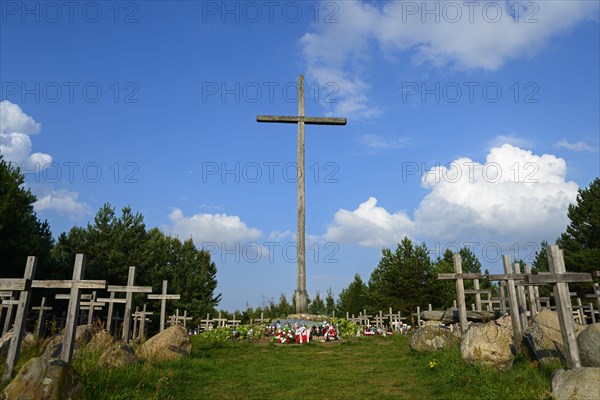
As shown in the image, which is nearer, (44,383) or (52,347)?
(44,383)

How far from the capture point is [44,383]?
7863mm

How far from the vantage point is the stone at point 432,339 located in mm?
14711

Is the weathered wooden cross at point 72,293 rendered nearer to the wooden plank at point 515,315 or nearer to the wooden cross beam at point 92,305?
the wooden cross beam at point 92,305

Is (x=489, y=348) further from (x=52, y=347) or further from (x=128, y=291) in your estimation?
(x=128, y=291)

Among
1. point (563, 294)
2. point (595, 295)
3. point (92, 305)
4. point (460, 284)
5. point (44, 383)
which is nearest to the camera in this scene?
point (44, 383)

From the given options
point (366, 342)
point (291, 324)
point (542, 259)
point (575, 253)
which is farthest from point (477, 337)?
point (542, 259)

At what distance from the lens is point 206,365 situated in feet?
45.1

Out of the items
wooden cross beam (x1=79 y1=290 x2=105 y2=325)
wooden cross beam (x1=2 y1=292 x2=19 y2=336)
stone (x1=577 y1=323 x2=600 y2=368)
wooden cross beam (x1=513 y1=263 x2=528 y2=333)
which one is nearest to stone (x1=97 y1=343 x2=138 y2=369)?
wooden cross beam (x1=79 y1=290 x2=105 y2=325)

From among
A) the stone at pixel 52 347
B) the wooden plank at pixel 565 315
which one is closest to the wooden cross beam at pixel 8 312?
the stone at pixel 52 347

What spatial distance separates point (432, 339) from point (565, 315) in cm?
634

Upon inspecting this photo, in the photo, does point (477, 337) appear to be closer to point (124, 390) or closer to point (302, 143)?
point (124, 390)

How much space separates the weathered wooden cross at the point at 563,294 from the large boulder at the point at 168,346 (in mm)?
10990

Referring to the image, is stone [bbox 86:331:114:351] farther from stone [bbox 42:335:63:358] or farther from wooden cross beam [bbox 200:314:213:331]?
wooden cross beam [bbox 200:314:213:331]

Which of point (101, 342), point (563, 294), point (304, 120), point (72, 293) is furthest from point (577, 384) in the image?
point (304, 120)
